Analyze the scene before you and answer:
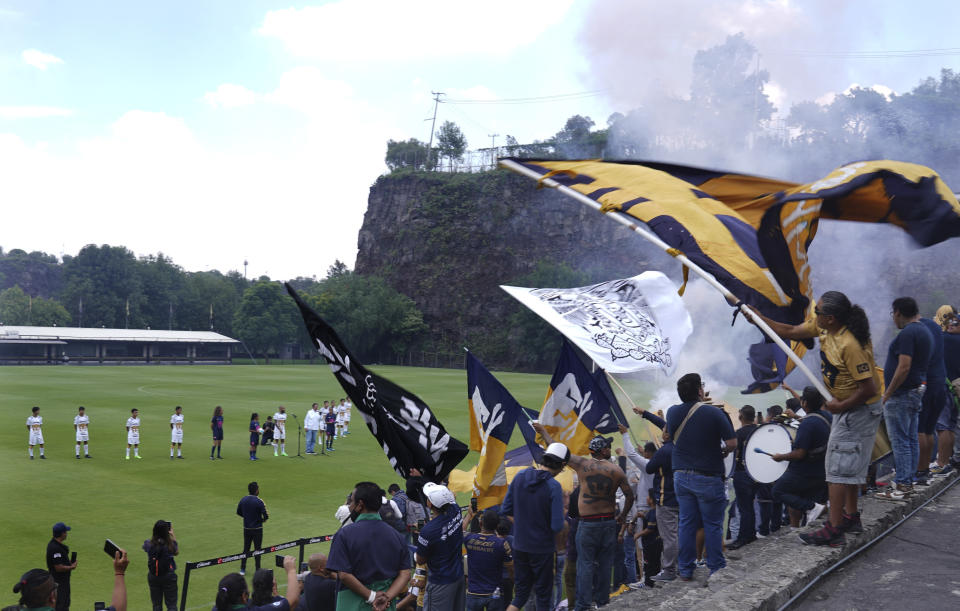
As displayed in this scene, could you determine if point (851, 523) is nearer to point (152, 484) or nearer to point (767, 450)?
point (767, 450)

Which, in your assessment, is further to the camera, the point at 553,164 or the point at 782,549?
the point at 553,164

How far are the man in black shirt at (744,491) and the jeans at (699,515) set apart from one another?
5.50 ft

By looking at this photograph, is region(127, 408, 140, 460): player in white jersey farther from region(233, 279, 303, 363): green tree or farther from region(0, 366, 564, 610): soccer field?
region(233, 279, 303, 363): green tree

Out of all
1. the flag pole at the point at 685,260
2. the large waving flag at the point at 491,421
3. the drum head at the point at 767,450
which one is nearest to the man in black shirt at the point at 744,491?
the drum head at the point at 767,450

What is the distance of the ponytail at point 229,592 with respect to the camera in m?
5.04

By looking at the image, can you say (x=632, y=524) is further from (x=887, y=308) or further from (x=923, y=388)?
(x=887, y=308)

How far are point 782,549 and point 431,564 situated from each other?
2682mm

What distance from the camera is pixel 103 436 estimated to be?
26.0 metres

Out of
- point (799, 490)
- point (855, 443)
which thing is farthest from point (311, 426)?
point (855, 443)

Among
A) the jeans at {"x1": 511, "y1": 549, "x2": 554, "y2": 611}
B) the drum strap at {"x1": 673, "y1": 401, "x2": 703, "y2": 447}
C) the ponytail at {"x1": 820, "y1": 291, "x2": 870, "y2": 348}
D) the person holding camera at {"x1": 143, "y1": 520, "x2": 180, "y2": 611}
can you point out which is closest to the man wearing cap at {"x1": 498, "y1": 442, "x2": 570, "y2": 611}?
the jeans at {"x1": 511, "y1": 549, "x2": 554, "y2": 611}

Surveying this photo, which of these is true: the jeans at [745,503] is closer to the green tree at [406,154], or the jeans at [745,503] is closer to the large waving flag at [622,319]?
the large waving flag at [622,319]

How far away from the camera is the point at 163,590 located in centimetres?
927

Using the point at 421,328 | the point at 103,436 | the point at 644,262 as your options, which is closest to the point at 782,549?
the point at 103,436

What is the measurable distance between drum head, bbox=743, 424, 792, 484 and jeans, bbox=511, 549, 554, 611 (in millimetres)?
2390
